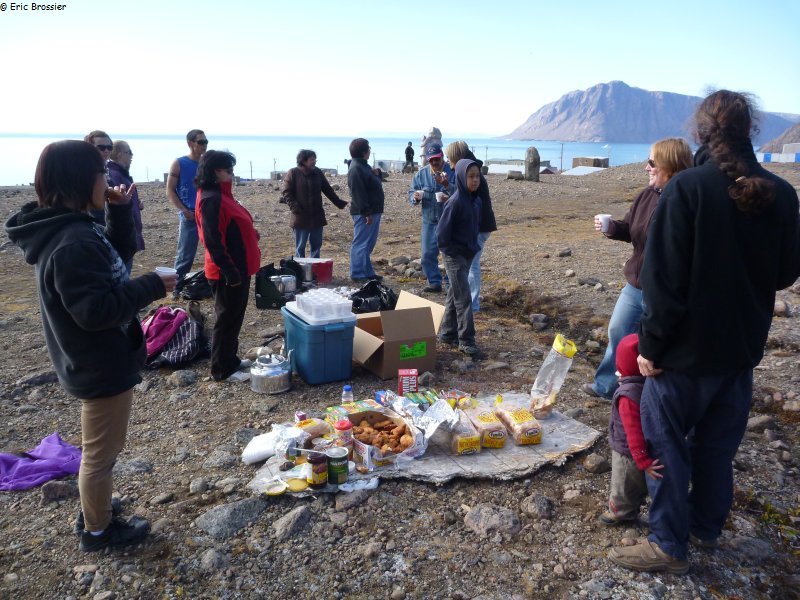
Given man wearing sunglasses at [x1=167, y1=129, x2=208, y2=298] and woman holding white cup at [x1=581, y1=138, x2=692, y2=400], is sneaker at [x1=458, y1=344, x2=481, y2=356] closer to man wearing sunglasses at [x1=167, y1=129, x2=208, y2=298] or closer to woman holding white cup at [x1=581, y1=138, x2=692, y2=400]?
woman holding white cup at [x1=581, y1=138, x2=692, y2=400]

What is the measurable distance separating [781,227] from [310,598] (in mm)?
2565

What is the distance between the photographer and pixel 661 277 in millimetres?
2416

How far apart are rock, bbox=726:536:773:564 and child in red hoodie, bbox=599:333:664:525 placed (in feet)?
1.53

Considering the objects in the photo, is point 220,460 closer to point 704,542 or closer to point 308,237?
point 704,542

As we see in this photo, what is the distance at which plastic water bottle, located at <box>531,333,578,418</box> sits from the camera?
167 inches

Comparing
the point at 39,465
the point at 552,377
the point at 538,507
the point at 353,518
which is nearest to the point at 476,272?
the point at 552,377

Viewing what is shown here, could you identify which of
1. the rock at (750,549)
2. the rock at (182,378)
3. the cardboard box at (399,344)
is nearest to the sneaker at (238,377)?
the rock at (182,378)

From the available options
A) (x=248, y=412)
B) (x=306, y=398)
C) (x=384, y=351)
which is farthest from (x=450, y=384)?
(x=248, y=412)

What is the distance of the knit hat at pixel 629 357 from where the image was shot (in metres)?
2.83

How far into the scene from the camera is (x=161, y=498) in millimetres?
3420

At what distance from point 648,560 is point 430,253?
17.0 ft

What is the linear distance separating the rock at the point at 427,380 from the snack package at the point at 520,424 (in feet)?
3.08

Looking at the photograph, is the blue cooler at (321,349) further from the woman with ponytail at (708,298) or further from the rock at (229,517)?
the woman with ponytail at (708,298)

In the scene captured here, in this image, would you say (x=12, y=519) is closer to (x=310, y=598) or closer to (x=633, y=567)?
(x=310, y=598)
